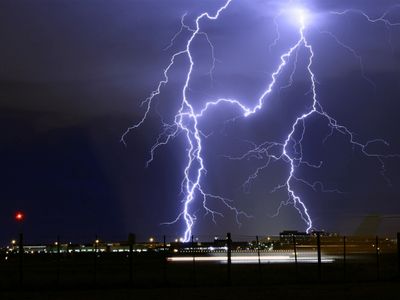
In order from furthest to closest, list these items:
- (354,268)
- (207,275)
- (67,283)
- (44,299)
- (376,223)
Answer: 1. (376,223)
2. (354,268)
3. (207,275)
4. (67,283)
5. (44,299)

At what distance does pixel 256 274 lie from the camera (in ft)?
96.0

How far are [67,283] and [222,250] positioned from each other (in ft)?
128

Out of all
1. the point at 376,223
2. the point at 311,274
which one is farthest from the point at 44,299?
the point at 376,223

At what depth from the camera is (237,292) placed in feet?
69.1

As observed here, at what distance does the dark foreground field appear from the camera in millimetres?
19766

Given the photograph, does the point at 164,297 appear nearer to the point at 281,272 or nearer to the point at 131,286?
the point at 131,286

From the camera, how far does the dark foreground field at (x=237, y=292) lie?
19.8 m

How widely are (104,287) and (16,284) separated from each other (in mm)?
2949

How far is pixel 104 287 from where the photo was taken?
23.2 metres

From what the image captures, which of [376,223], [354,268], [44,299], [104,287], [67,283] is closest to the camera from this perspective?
[44,299]

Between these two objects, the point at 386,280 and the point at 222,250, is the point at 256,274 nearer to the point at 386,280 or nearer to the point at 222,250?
the point at 386,280

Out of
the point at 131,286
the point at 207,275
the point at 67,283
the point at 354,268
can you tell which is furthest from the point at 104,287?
the point at 354,268

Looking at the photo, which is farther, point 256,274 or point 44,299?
point 256,274

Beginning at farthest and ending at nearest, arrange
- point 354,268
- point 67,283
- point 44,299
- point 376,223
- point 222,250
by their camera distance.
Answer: point 222,250, point 376,223, point 354,268, point 67,283, point 44,299
